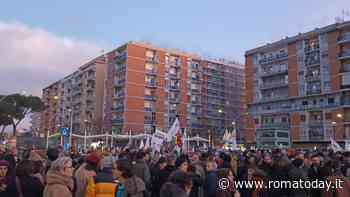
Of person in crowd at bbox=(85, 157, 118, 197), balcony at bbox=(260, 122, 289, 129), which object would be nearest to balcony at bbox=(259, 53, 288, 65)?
balcony at bbox=(260, 122, 289, 129)

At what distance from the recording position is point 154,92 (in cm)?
7738

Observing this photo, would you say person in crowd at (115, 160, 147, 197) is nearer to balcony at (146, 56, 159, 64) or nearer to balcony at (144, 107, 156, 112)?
balcony at (144, 107, 156, 112)

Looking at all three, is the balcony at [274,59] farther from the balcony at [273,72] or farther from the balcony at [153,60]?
the balcony at [153,60]

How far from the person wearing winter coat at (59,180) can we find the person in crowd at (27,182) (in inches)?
17.3

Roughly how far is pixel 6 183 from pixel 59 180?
124 cm

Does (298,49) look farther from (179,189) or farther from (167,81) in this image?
(179,189)

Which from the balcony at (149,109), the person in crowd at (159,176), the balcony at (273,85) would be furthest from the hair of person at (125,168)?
the balcony at (149,109)

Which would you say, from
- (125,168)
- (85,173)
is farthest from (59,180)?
(85,173)

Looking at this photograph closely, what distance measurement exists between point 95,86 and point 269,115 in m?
39.2

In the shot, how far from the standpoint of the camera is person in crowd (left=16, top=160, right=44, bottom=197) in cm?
568

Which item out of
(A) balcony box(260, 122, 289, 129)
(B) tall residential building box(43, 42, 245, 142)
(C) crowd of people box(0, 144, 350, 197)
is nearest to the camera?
(C) crowd of people box(0, 144, 350, 197)

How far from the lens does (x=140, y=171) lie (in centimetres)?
900

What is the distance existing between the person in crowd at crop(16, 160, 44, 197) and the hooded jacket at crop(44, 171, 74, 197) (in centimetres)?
47

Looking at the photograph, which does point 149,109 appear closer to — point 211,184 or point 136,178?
point 211,184
